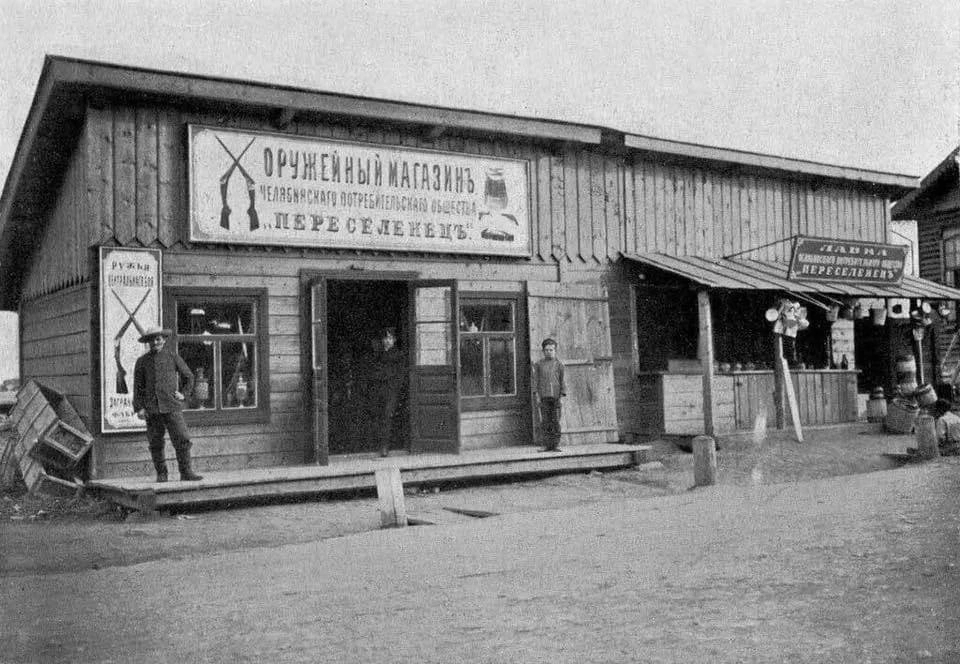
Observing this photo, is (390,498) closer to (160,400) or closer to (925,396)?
(160,400)

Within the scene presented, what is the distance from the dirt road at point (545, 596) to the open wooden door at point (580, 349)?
5521 millimetres

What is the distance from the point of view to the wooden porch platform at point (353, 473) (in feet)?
37.2

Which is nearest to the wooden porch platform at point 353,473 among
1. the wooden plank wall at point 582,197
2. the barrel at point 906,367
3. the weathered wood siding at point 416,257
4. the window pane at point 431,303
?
the weathered wood siding at point 416,257

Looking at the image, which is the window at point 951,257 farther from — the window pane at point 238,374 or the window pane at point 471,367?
the window pane at point 238,374

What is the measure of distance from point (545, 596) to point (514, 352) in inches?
355

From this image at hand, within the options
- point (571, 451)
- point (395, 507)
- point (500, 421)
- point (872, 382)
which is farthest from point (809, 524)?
point (872, 382)

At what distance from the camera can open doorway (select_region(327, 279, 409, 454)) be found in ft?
52.8

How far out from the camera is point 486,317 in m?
15.3

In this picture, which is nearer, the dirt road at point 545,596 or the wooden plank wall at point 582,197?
the dirt road at point 545,596

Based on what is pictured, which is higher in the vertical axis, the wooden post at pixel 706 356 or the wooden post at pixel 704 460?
the wooden post at pixel 706 356

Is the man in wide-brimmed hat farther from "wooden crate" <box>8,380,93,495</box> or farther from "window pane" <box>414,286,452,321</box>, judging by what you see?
"window pane" <box>414,286,452,321</box>

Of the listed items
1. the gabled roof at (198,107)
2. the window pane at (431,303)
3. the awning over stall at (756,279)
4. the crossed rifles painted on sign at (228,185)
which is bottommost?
the window pane at (431,303)

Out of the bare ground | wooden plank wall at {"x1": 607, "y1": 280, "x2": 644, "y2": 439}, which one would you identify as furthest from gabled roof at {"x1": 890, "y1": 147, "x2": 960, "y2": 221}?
the bare ground

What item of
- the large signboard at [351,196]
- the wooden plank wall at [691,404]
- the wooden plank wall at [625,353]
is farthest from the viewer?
the wooden plank wall at [625,353]
